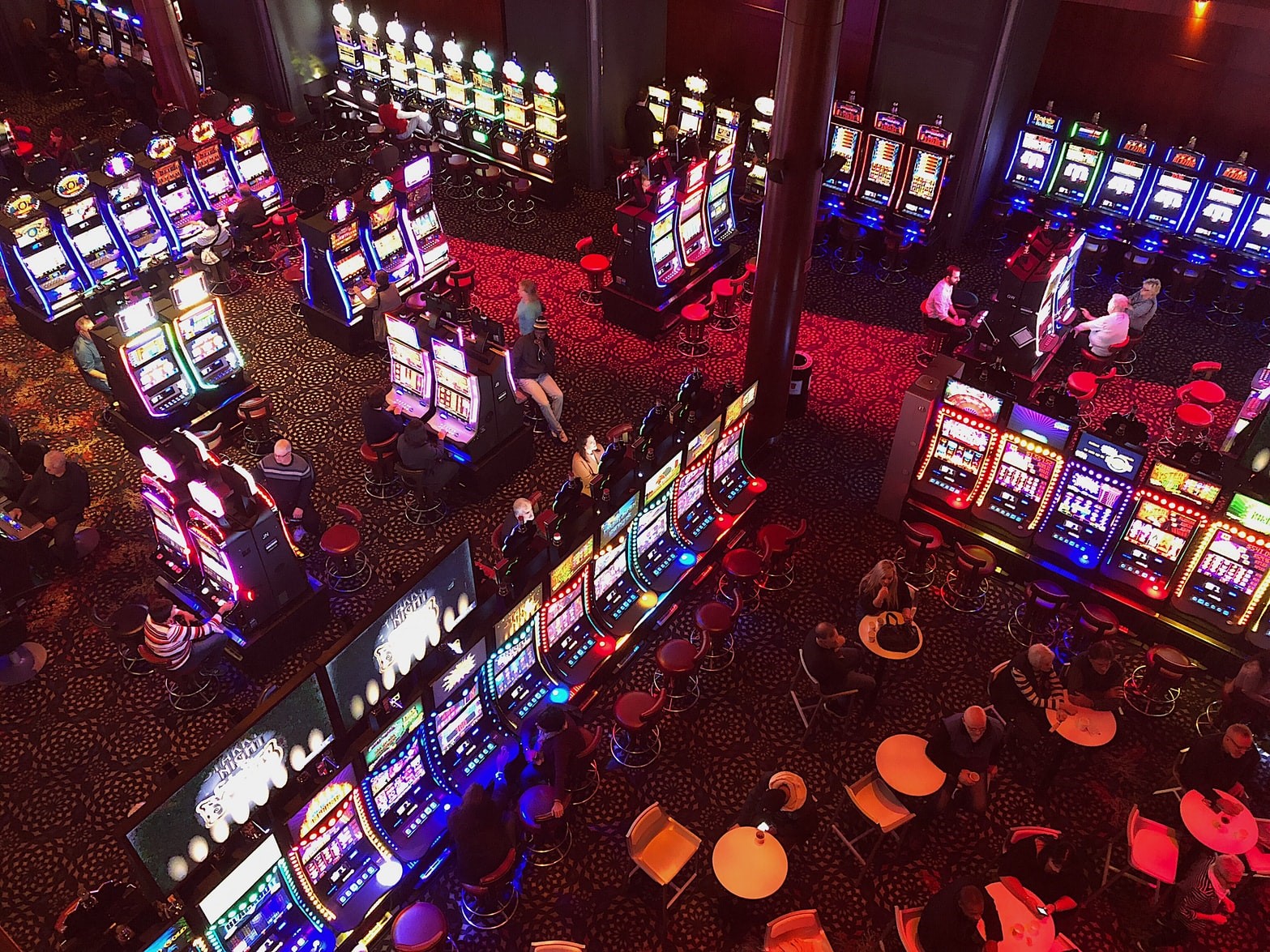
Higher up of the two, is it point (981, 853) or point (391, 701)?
point (391, 701)

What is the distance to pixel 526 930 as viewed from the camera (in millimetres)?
7848

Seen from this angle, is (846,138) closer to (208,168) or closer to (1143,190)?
(1143,190)

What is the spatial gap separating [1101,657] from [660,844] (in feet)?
14.4

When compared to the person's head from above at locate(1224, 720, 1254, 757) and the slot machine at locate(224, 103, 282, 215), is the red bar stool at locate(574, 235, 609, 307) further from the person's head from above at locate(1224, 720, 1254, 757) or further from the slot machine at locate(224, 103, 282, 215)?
the person's head from above at locate(1224, 720, 1254, 757)

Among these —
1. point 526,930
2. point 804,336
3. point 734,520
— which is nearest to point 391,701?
point 526,930

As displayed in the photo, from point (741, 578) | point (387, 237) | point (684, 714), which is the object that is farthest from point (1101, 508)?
point (387, 237)

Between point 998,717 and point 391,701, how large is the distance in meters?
5.44

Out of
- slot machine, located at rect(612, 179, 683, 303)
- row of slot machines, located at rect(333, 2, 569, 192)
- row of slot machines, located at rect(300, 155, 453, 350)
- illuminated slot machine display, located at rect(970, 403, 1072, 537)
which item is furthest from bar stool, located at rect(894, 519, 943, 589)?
row of slot machines, located at rect(333, 2, 569, 192)

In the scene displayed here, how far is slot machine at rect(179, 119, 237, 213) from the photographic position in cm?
1576

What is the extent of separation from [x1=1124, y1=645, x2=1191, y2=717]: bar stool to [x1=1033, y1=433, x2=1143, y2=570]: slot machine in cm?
121

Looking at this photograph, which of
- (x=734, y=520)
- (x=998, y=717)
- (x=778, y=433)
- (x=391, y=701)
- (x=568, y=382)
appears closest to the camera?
(x=391, y=701)

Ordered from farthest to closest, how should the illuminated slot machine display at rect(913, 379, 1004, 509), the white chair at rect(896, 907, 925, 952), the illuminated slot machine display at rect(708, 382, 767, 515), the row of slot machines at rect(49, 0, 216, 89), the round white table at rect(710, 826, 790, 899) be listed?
the row of slot machines at rect(49, 0, 216, 89) < the illuminated slot machine display at rect(708, 382, 767, 515) < the illuminated slot machine display at rect(913, 379, 1004, 509) < the round white table at rect(710, 826, 790, 899) < the white chair at rect(896, 907, 925, 952)

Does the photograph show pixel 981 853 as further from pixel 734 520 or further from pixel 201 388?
pixel 201 388

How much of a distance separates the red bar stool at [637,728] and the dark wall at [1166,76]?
512 inches
